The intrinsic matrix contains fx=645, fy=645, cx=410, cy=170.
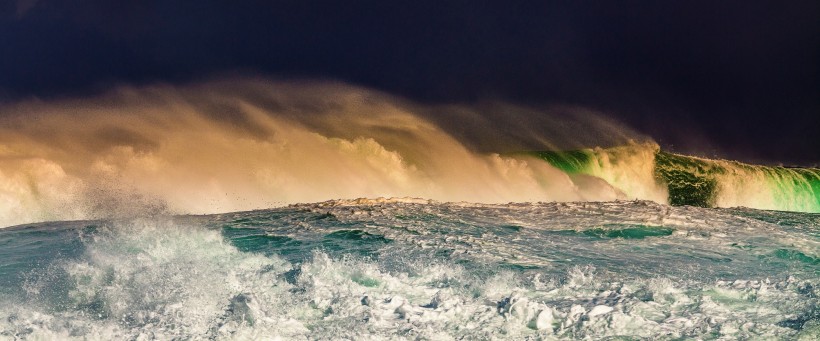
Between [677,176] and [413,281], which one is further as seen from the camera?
[677,176]

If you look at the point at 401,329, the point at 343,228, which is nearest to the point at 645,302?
the point at 401,329

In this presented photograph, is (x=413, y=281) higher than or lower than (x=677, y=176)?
lower

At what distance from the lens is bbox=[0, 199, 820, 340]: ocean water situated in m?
5.26

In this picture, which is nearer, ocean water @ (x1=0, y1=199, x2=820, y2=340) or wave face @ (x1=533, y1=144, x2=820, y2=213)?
ocean water @ (x1=0, y1=199, x2=820, y2=340)

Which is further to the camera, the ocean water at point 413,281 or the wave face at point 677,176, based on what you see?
the wave face at point 677,176

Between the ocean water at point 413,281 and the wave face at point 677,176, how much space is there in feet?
36.5

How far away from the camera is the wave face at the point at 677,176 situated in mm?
22672

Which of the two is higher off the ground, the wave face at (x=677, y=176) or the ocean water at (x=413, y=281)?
the wave face at (x=677, y=176)

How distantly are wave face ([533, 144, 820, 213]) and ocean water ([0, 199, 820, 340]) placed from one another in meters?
11.1

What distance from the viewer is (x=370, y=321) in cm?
543

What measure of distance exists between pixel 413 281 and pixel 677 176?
19.0 metres

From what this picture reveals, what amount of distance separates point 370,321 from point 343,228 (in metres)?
5.45

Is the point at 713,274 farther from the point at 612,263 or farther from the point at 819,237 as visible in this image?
the point at 819,237

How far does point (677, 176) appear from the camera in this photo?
23109 mm
